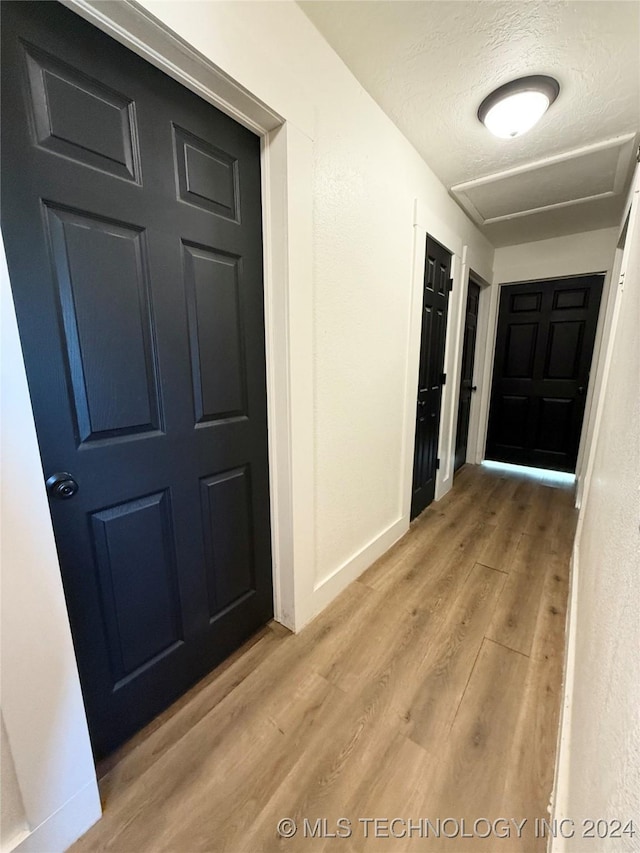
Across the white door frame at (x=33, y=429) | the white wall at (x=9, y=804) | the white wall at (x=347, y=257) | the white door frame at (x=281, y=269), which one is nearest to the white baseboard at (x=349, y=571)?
the white wall at (x=347, y=257)

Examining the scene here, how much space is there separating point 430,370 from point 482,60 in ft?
5.40

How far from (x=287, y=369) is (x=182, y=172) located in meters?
0.70

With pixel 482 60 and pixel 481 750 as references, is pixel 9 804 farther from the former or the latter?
pixel 482 60

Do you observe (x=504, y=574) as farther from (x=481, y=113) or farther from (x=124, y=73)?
(x=124, y=73)

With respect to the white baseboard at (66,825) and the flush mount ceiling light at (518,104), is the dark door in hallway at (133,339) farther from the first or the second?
the flush mount ceiling light at (518,104)

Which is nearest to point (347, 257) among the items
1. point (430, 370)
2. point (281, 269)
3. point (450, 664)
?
point (281, 269)

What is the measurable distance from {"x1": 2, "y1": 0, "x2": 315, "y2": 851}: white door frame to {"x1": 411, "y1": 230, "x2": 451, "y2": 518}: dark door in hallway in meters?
1.33

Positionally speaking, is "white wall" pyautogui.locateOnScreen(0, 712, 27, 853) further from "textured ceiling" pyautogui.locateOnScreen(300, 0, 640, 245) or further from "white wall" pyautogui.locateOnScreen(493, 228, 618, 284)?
"white wall" pyautogui.locateOnScreen(493, 228, 618, 284)

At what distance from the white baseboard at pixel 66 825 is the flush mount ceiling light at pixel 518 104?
2.98 metres

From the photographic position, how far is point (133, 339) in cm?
96

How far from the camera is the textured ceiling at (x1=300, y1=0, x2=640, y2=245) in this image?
3.87 feet

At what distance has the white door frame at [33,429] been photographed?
707 mm

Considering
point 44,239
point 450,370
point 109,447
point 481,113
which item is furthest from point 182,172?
point 450,370

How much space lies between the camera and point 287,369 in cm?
132
